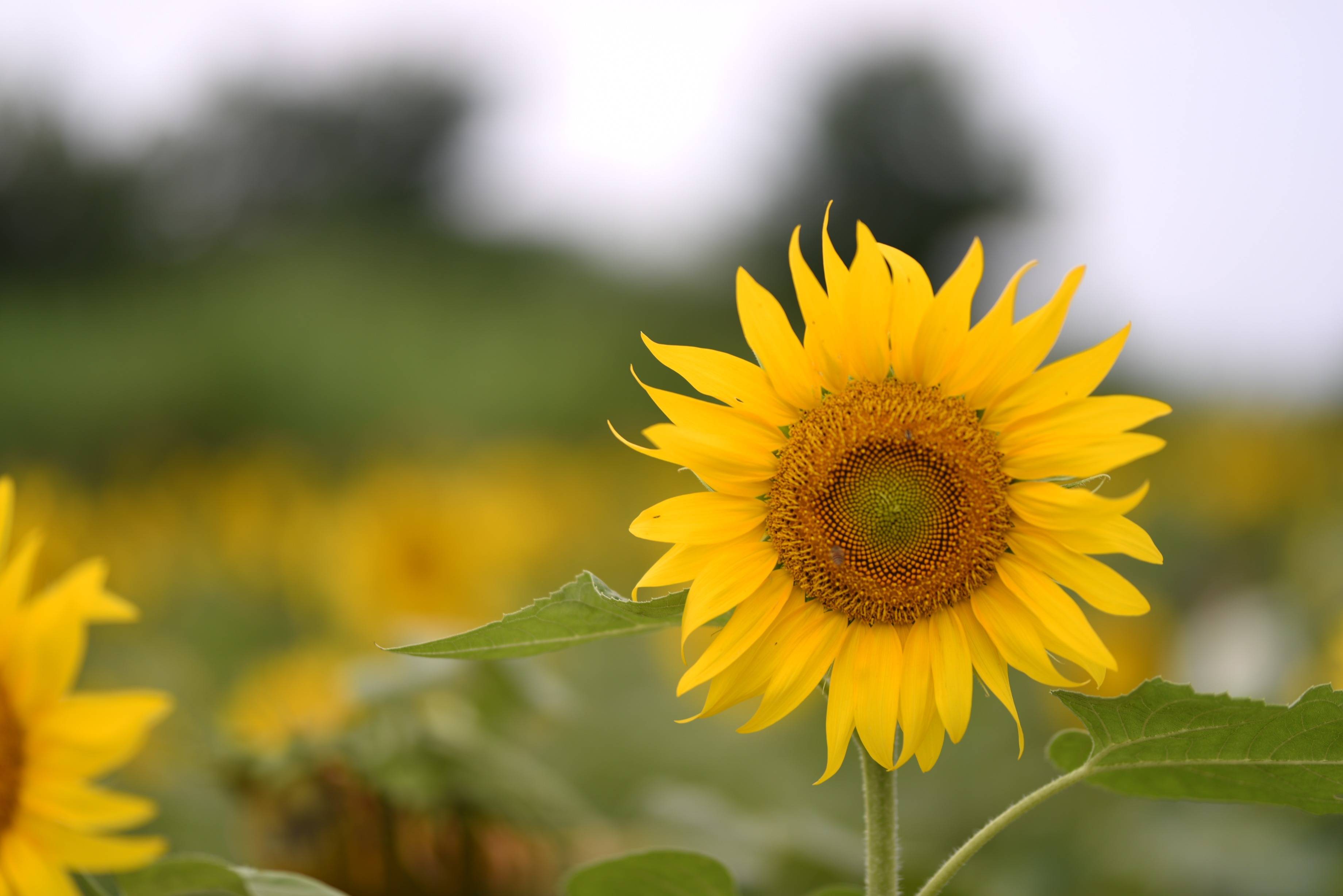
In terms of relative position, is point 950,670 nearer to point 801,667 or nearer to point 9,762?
point 801,667

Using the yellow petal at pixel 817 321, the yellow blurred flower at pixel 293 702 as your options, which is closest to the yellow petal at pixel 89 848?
the yellow petal at pixel 817 321

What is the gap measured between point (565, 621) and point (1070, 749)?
41cm

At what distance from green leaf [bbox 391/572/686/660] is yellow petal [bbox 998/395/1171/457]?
28 centimetres

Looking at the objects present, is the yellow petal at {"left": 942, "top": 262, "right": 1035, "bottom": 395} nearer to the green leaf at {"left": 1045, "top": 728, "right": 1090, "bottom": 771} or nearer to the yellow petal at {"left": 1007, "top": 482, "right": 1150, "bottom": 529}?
the yellow petal at {"left": 1007, "top": 482, "right": 1150, "bottom": 529}

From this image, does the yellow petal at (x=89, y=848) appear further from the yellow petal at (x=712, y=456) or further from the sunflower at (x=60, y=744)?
the yellow petal at (x=712, y=456)

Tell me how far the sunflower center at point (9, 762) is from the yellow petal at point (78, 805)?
2cm

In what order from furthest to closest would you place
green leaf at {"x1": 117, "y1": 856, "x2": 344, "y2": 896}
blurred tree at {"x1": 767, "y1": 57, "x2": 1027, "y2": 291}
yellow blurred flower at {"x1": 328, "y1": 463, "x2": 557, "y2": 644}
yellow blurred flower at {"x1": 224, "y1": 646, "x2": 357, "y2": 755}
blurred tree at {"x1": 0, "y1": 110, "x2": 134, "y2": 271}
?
blurred tree at {"x1": 767, "y1": 57, "x2": 1027, "y2": 291}
blurred tree at {"x1": 0, "y1": 110, "x2": 134, "y2": 271}
yellow blurred flower at {"x1": 328, "y1": 463, "x2": 557, "y2": 644}
yellow blurred flower at {"x1": 224, "y1": 646, "x2": 357, "y2": 755}
green leaf at {"x1": 117, "y1": 856, "x2": 344, "y2": 896}

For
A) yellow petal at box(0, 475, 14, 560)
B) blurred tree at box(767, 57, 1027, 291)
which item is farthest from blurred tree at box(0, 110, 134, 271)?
blurred tree at box(767, 57, 1027, 291)

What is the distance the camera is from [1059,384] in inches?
28.8

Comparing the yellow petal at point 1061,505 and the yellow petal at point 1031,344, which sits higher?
the yellow petal at point 1031,344

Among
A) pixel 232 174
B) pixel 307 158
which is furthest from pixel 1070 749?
pixel 307 158

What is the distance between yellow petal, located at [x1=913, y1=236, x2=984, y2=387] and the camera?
73cm

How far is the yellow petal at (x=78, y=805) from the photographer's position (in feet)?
1.90

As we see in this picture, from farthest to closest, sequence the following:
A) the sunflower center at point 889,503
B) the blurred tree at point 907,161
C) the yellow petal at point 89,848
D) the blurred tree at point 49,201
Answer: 1. the blurred tree at point 907,161
2. the blurred tree at point 49,201
3. the sunflower center at point 889,503
4. the yellow petal at point 89,848
